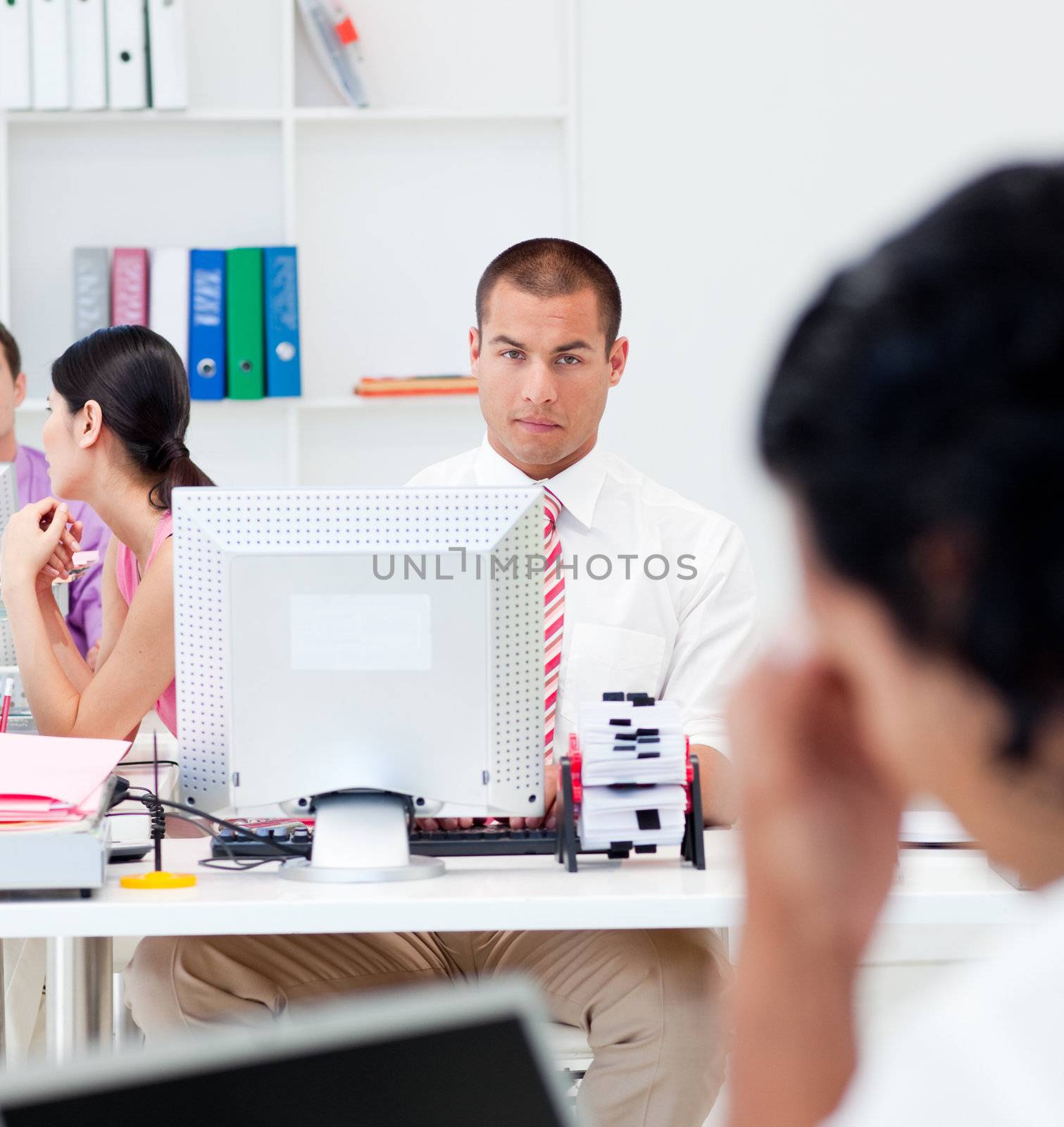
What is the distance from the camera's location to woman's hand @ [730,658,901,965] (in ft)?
1.85

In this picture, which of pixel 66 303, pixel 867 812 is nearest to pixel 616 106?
pixel 66 303

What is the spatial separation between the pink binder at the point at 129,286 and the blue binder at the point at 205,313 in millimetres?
125

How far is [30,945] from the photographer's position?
2.65 meters

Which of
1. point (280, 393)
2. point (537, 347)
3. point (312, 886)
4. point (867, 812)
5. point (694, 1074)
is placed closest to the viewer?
point (867, 812)

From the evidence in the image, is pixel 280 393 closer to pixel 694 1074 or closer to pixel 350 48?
pixel 350 48

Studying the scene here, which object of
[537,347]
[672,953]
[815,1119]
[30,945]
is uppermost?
[537,347]

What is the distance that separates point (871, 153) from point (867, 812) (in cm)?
352

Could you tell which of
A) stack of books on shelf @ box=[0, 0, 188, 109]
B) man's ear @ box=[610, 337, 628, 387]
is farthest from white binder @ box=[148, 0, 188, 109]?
man's ear @ box=[610, 337, 628, 387]

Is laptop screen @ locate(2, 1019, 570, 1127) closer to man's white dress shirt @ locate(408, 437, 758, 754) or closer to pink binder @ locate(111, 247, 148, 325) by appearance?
man's white dress shirt @ locate(408, 437, 758, 754)

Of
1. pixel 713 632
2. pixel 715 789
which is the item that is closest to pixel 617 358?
pixel 713 632

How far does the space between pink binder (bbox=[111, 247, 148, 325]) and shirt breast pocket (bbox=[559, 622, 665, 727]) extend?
1.77 meters

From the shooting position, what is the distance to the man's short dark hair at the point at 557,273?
2.51 meters

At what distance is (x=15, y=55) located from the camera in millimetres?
3568

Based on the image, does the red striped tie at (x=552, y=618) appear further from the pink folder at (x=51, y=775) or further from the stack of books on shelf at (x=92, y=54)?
the stack of books on shelf at (x=92, y=54)
